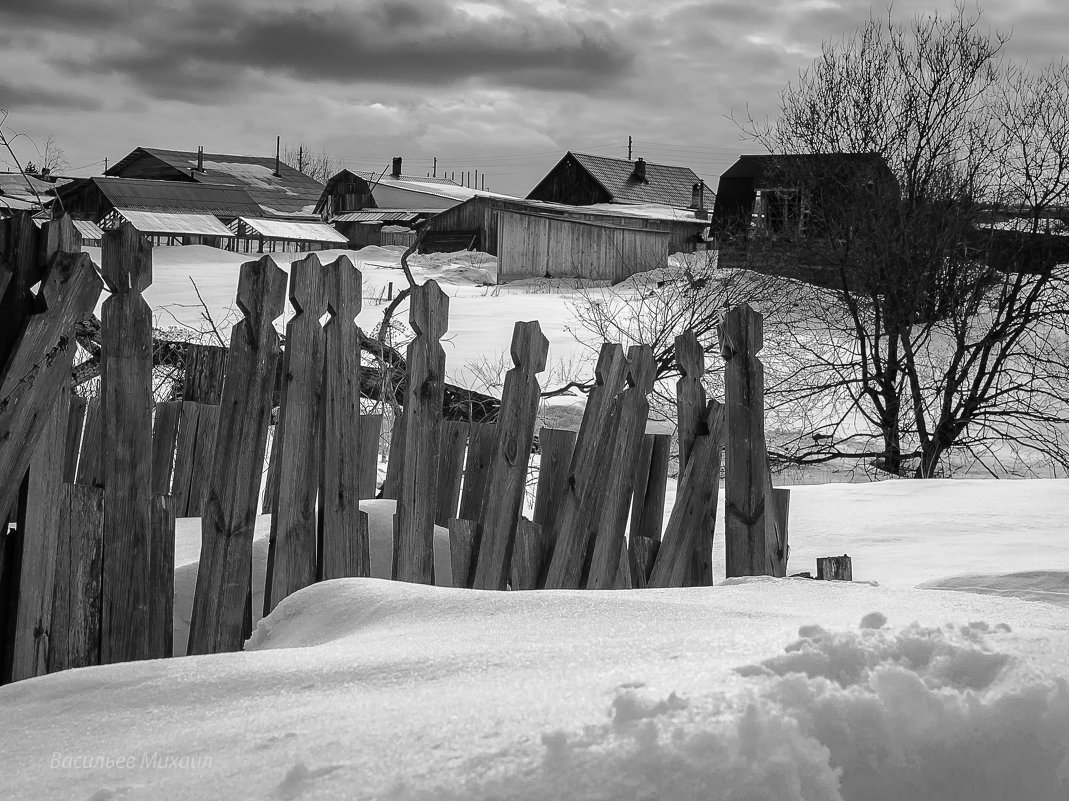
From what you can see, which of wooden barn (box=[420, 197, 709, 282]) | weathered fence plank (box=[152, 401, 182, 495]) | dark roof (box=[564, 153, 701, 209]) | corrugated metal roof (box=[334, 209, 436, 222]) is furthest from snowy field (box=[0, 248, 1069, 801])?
dark roof (box=[564, 153, 701, 209])

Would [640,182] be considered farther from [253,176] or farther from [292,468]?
[292,468]

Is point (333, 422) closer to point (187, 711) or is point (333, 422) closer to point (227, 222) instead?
point (187, 711)

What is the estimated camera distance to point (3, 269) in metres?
2.11

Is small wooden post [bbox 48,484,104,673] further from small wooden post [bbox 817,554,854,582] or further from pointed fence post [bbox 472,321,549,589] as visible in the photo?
small wooden post [bbox 817,554,854,582]

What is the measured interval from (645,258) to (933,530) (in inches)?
1022

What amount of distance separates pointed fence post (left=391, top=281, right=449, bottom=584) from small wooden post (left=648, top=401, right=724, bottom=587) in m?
0.76

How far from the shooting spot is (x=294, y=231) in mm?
38719

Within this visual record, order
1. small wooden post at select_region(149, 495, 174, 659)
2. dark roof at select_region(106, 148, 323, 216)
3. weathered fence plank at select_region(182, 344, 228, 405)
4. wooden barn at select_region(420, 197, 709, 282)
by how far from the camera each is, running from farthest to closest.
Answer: dark roof at select_region(106, 148, 323, 216), wooden barn at select_region(420, 197, 709, 282), weathered fence plank at select_region(182, 344, 228, 405), small wooden post at select_region(149, 495, 174, 659)

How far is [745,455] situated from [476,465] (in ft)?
2.87

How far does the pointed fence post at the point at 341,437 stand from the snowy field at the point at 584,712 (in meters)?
1.01

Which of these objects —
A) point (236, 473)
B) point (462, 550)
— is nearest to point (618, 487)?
point (462, 550)

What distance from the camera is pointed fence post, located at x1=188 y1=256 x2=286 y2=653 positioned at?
2531mm

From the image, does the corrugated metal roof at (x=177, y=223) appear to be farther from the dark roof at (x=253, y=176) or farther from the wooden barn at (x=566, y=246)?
the wooden barn at (x=566, y=246)

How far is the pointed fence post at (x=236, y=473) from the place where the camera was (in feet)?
8.30
